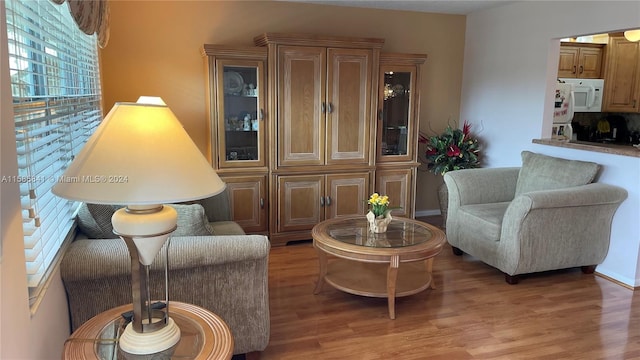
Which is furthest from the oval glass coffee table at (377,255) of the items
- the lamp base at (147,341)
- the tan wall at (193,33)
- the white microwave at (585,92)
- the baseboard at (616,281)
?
the white microwave at (585,92)

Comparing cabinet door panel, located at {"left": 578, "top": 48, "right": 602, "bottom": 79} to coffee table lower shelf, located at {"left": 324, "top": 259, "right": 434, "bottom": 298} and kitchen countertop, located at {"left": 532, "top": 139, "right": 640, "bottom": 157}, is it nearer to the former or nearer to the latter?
kitchen countertop, located at {"left": 532, "top": 139, "right": 640, "bottom": 157}

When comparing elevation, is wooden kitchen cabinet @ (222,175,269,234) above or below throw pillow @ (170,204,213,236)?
below

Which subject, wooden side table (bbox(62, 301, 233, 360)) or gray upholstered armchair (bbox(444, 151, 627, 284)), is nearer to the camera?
wooden side table (bbox(62, 301, 233, 360))

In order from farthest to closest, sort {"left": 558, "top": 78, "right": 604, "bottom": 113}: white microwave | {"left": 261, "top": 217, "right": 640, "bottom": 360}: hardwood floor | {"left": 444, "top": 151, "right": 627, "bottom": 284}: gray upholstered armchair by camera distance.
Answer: {"left": 558, "top": 78, "right": 604, "bottom": 113}: white microwave, {"left": 444, "top": 151, "right": 627, "bottom": 284}: gray upholstered armchair, {"left": 261, "top": 217, "right": 640, "bottom": 360}: hardwood floor

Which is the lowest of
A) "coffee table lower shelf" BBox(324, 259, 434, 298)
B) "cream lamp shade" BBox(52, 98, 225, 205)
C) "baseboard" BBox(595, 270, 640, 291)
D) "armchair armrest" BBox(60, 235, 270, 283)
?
"baseboard" BBox(595, 270, 640, 291)

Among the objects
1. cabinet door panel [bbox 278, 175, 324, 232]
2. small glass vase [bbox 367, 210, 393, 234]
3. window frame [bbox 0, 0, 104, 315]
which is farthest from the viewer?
cabinet door panel [bbox 278, 175, 324, 232]

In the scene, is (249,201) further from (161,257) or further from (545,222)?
(545,222)

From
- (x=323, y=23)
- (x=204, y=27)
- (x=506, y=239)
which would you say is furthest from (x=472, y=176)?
(x=204, y=27)

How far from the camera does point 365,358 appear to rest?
245 cm

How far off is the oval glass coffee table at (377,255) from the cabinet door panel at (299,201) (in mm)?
803

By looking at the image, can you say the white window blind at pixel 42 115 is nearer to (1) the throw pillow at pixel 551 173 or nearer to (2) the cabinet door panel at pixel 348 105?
(2) the cabinet door panel at pixel 348 105

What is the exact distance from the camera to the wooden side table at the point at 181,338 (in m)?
1.44

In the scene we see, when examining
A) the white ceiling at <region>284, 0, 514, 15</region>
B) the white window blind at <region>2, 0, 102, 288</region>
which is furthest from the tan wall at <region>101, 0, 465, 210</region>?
the white window blind at <region>2, 0, 102, 288</region>

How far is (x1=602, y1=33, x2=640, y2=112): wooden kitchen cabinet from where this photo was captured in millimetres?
5328
